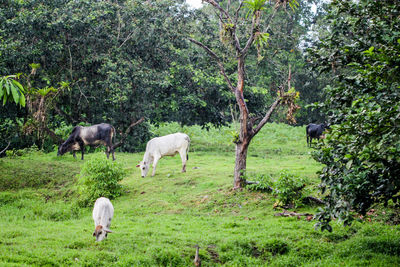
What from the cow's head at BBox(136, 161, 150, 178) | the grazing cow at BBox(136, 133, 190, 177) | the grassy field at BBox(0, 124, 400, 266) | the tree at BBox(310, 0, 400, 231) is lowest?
the grassy field at BBox(0, 124, 400, 266)

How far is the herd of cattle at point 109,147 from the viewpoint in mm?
9836

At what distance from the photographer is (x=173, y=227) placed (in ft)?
35.9

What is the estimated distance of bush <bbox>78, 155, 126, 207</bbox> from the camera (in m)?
14.6

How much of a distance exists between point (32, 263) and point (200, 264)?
3.22m

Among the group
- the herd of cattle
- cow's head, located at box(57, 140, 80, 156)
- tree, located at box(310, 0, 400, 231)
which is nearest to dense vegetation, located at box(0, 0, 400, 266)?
tree, located at box(310, 0, 400, 231)

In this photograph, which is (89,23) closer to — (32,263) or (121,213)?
(121,213)

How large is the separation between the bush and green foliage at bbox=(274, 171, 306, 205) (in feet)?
19.3

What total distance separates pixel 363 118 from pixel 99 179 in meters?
10.2

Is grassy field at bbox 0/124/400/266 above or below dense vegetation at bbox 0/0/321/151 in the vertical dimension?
below

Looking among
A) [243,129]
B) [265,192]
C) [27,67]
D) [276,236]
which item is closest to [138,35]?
[27,67]

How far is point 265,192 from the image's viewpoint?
1328cm

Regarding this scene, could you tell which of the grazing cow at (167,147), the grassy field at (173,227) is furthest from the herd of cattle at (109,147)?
the grassy field at (173,227)

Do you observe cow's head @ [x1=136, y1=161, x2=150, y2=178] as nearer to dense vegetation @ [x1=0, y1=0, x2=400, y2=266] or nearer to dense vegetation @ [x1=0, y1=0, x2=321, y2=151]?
dense vegetation @ [x1=0, y1=0, x2=400, y2=266]

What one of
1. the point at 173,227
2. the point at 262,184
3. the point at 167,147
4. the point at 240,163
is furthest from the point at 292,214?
the point at 167,147
